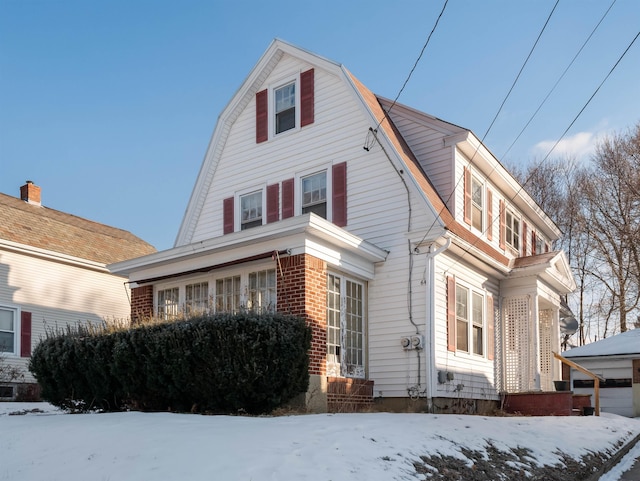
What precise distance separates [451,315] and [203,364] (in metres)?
5.59

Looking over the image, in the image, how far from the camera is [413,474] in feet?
19.8

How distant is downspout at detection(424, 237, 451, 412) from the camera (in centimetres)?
1212

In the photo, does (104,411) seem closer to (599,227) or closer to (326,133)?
(326,133)

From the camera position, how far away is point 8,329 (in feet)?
60.5

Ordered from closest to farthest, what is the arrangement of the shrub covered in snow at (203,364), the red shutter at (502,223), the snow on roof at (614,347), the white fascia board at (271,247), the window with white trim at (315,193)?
the shrub covered in snow at (203,364)
the white fascia board at (271,247)
the window with white trim at (315,193)
the red shutter at (502,223)
the snow on roof at (614,347)

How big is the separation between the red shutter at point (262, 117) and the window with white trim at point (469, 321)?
5979mm

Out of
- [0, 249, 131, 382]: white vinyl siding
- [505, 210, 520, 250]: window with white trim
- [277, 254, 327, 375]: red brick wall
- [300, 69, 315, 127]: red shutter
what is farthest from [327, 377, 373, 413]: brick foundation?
[0, 249, 131, 382]: white vinyl siding

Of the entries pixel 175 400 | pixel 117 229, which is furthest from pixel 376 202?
pixel 117 229

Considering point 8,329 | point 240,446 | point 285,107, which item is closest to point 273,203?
point 285,107

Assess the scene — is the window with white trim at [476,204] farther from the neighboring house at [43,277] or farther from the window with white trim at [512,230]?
the neighboring house at [43,277]

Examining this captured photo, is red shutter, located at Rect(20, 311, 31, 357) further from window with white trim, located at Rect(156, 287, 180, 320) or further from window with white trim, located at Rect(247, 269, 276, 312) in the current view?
window with white trim, located at Rect(247, 269, 276, 312)

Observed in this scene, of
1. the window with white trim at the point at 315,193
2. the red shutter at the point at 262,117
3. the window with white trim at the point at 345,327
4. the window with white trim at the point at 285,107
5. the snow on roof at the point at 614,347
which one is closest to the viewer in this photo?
the window with white trim at the point at 345,327

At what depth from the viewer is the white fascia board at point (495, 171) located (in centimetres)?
1408

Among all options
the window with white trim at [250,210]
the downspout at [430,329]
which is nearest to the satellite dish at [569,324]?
the downspout at [430,329]
